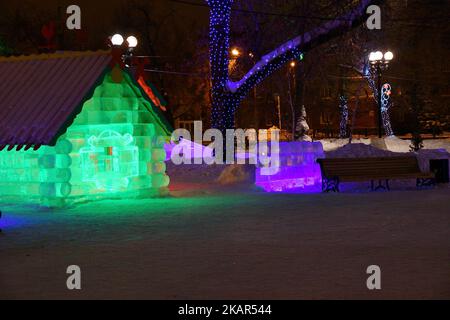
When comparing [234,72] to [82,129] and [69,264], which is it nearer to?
[82,129]

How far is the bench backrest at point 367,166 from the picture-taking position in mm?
22031

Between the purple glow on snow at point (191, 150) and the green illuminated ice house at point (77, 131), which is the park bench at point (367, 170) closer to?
the green illuminated ice house at point (77, 131)

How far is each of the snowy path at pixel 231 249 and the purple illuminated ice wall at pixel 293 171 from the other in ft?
16.4

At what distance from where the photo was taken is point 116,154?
2172 cm

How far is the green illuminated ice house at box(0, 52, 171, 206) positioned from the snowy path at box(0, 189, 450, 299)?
4.04 feet

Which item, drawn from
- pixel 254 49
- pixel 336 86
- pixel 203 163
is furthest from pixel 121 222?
pixel 336 86

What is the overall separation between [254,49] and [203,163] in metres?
6.24

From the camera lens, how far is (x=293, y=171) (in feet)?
82.1

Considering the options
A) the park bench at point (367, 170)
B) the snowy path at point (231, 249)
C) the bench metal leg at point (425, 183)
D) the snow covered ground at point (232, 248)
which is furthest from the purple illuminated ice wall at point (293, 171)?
the snowy path at point (231, 249)

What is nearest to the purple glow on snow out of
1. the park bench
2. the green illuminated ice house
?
the green illuminated ice house

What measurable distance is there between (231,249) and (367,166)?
11.6 meters

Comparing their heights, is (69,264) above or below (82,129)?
below

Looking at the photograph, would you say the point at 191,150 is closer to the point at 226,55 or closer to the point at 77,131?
the point at 226,55
